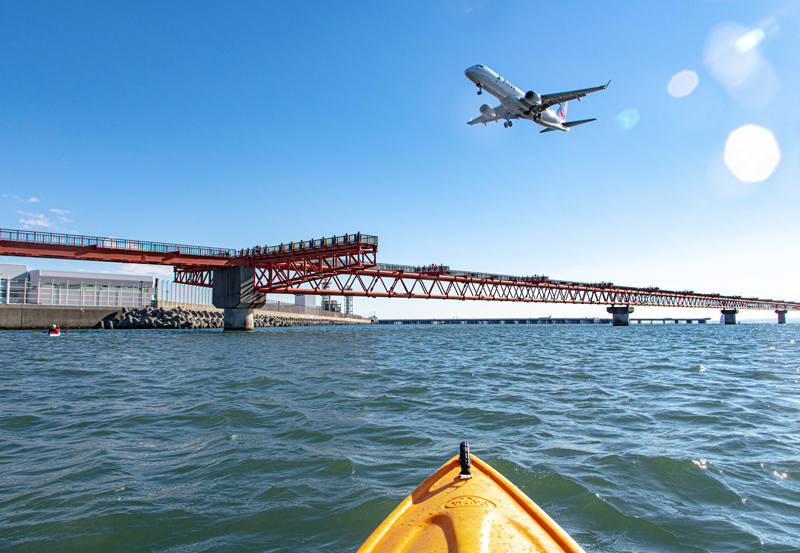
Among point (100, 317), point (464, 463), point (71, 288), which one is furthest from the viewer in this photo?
point (71, 288)

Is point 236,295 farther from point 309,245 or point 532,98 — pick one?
point 532,98

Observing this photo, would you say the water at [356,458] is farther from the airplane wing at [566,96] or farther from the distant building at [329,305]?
the distant building at [329,305]

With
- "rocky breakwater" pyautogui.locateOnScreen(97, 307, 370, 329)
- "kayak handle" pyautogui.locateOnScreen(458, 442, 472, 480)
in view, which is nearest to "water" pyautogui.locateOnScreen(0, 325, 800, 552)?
"kayak handle" pyautogui.locateOnScreen(458, 442, 472, 480)

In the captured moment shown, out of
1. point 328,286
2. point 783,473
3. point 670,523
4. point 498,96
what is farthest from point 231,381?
point 328,286

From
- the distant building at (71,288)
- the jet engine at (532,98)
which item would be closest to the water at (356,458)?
the jet engine at (532,98)

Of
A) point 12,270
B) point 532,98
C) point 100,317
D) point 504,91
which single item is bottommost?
point 100,317

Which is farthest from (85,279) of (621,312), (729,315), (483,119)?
(729,315)
